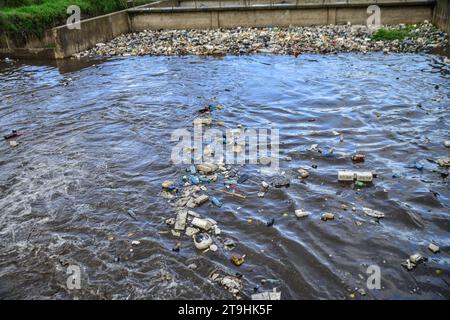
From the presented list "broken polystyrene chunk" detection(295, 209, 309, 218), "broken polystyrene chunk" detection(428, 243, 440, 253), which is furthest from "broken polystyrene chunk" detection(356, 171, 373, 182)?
"broken polystyrene chunk" detection(428, 243, 440, 253)

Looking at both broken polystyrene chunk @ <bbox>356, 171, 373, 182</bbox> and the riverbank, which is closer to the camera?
broken polystyrene chunk @ <bbox>356, 171, 373, 182</bbox>

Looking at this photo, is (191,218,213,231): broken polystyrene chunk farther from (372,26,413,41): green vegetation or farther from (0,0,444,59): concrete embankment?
(0,0,444,59): concrete embankment

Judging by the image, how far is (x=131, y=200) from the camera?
5008mm

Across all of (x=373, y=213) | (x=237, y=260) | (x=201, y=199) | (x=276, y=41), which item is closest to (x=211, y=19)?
(x=276, y=41)

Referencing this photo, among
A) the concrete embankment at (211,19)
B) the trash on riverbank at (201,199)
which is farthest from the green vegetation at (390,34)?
the trash on riverbank at (201,199)

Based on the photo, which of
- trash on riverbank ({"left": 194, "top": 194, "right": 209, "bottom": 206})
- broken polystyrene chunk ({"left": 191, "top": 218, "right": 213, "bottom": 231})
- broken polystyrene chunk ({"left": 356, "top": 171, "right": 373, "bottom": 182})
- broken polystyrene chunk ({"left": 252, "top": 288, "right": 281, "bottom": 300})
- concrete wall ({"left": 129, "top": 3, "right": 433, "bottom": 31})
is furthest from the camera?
concrete wall ({"left": 129, "top": 3, "right": 433, "bottom": 31})

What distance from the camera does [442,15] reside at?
470 inches

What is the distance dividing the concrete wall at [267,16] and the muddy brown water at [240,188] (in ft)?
15.4

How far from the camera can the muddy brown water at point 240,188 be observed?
3.75 meters

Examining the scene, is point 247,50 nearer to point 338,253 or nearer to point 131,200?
point 131,200

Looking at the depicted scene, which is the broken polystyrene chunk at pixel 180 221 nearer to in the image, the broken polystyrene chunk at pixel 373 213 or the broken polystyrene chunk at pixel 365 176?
the broken polystyrene chunk at pixel 373 213

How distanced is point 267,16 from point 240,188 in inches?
427

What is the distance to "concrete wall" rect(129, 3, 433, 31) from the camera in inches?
522

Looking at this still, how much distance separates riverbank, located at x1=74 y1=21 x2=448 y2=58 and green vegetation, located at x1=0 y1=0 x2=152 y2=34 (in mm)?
1851
